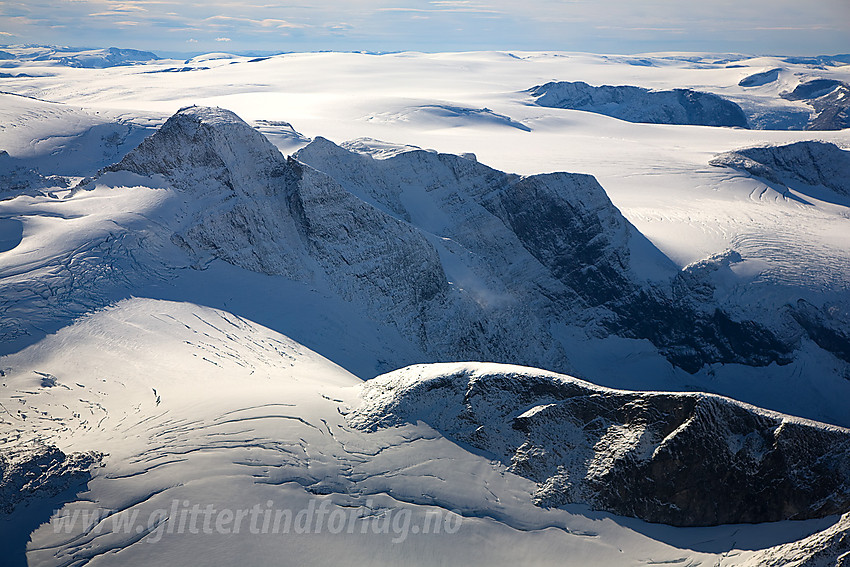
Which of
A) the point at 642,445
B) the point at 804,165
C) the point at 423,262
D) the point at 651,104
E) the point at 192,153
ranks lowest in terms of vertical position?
the point at 423,262

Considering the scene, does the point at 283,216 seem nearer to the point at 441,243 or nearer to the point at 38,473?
the point at 441,243

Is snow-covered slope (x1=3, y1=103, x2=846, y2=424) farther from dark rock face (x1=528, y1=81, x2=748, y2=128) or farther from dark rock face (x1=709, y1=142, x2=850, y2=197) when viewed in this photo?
dark rock face (x1=528, y1=81, x2=748, y2=128)

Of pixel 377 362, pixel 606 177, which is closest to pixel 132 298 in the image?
pixel 377 362

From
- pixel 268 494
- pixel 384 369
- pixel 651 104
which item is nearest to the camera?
pixel 268 494

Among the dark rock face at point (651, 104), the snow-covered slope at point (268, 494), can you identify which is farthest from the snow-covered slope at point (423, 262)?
the dark rock face at point (651, 104)

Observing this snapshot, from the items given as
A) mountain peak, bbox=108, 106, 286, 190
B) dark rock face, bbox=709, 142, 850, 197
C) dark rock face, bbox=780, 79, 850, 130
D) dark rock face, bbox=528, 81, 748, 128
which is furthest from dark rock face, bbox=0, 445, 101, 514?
dark rock face, bbox=780, 79, 850, 130

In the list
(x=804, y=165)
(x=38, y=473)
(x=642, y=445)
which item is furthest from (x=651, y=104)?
(x=38, y=473)
